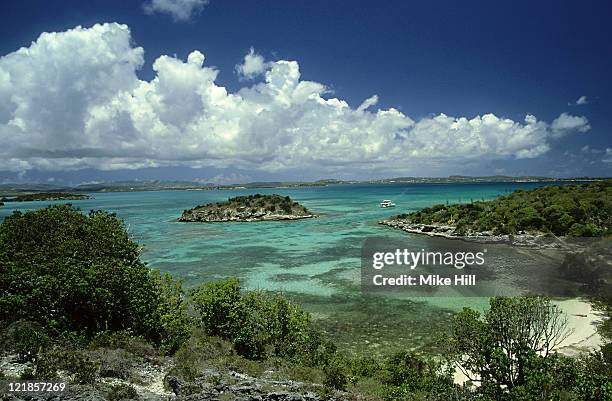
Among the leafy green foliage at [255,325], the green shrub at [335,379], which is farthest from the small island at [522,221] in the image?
the green shrub at [335,379]

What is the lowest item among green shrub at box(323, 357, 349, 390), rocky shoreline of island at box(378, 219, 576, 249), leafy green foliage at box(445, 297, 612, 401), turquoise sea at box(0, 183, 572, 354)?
turquoise sea at box(0, 183, 572, 354)

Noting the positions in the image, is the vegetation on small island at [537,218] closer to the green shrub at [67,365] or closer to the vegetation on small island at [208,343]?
the vegetation on small island at [208,343]

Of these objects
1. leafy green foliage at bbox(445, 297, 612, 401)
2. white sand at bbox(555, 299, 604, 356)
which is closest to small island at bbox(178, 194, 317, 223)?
white sand at bbox(555, 299, 604, 356)

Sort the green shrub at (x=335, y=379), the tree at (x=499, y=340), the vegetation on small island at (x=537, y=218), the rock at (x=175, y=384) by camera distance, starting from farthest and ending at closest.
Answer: the vegetation on small island at (x=537, y=218), the green shrub at (x=335, y=379), the tree at (x=499, y=340), the rock at (x=175, y=384)

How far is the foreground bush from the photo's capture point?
1689cm

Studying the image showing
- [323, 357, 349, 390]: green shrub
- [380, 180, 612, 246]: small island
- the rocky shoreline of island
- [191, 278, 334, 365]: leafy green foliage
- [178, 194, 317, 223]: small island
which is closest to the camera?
[323, 357, 349, 390]: green shrub

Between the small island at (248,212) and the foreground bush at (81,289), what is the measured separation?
7068cm

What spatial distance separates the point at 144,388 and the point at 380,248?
155ft

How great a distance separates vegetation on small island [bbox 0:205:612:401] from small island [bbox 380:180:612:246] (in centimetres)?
4284

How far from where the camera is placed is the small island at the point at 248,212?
9412 centimetres

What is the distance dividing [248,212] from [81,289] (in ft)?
260

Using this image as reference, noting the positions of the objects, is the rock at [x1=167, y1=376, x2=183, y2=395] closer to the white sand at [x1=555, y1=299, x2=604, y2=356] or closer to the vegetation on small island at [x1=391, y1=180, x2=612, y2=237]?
the white sand at [x1=555, y1=299, x2=604, y2=356]

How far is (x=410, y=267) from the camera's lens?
4244cm

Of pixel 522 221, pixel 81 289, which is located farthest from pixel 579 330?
pixel 522 221
